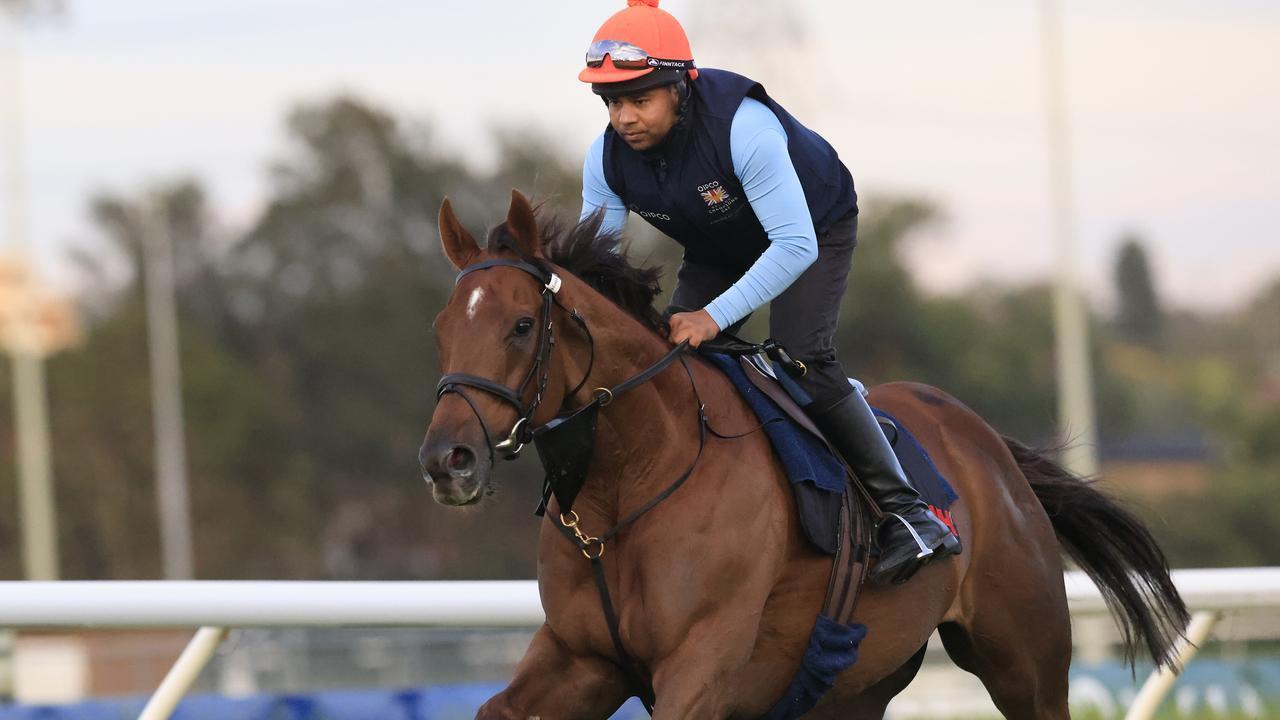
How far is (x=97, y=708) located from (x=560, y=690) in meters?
2.14

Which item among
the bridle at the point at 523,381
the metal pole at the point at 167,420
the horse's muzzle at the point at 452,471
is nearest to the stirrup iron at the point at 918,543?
the bridle at the point at 523,381

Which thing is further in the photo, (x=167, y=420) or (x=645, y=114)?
(x=167, y=420)

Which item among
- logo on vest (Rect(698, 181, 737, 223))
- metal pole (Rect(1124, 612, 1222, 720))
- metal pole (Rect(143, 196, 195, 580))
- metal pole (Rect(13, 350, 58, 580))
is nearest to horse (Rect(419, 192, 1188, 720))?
logo on vest (Rect(698, 181, 737, 223))

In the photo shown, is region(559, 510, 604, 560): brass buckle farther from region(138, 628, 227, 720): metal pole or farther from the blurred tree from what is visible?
the blurred tree

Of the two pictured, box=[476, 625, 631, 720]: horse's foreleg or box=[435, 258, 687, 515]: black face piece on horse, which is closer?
box=[435, 258, 687, 515]: black face piece on horse

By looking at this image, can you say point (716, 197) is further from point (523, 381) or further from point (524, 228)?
point (523, 381)

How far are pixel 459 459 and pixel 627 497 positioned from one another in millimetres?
691

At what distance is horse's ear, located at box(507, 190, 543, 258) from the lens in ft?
12.9

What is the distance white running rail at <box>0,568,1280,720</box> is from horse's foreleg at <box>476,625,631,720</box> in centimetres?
114

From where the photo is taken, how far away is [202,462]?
3616 centimetres

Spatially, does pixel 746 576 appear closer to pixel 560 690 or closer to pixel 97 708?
pixel 560 690

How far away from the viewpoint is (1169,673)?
583 cm

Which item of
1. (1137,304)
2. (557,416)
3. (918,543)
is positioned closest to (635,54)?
(557,416)

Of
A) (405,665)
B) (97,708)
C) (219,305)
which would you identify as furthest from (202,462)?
(97,708)
